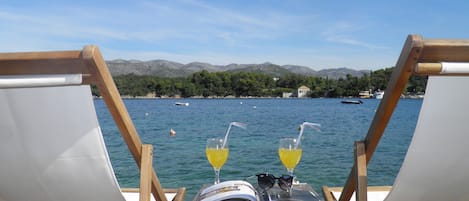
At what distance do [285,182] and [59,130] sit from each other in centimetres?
87

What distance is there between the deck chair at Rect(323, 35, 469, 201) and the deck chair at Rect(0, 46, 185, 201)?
2.78 ft

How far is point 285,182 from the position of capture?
1742 millimetres

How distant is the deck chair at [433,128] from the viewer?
1267 millimetres

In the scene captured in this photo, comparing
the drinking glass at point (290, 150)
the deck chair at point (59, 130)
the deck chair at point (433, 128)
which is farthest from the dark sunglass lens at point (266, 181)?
the deck chair at point (59, 130)

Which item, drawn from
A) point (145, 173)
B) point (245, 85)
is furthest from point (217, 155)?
point (245, 85)

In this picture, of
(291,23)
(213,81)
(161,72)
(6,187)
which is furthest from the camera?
(161,72)

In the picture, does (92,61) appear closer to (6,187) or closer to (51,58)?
(51,58)

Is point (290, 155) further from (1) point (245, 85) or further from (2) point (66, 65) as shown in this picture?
(1) point (245, 85)

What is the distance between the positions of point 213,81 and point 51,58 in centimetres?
5087

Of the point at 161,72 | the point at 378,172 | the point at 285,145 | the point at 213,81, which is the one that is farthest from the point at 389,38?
the point at 285,145

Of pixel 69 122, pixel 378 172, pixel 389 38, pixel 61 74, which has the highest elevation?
pixel 389 38

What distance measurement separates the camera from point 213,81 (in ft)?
171

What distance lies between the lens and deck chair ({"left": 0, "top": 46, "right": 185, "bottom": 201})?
1295 mm

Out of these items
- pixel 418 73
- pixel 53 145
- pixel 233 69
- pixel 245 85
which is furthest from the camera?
pixel 233 69
